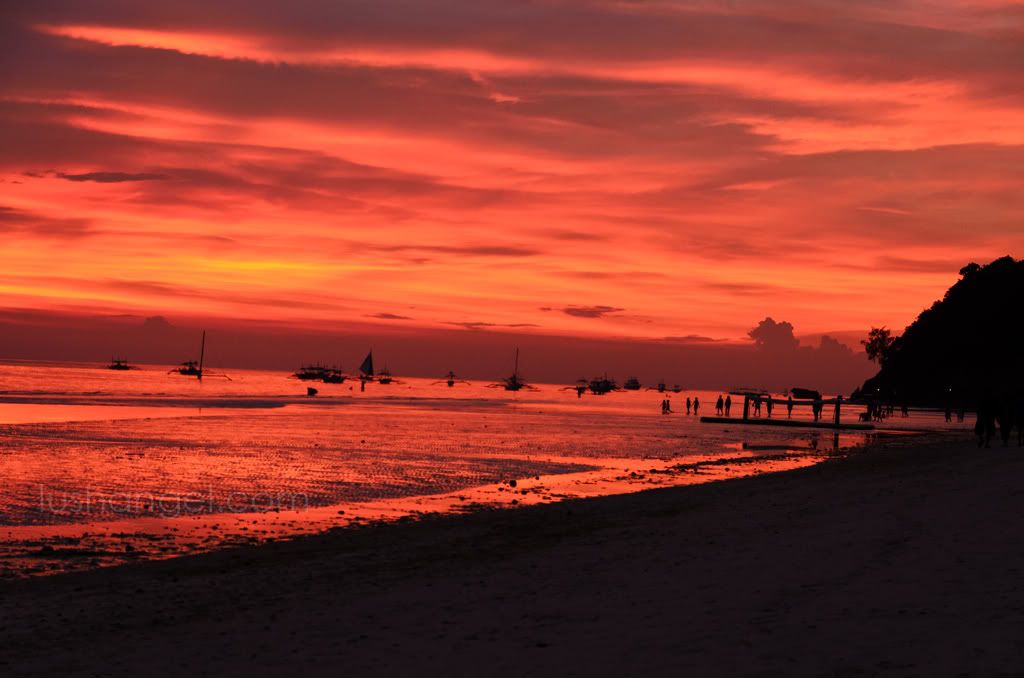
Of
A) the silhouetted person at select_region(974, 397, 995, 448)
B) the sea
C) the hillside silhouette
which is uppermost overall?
the hillside silhouette

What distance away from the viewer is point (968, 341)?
144m

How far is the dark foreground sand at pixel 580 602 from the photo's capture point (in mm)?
8758

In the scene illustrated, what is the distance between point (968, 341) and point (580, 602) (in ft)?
490

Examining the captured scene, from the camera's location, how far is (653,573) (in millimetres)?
13148

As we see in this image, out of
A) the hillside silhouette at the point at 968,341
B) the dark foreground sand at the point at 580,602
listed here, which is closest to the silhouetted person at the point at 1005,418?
the dark foreground sand at the point at 580,602

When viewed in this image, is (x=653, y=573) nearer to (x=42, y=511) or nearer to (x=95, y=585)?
(x=95, y=585)

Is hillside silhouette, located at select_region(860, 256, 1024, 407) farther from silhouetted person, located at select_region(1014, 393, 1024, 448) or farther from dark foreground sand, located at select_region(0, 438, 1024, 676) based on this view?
dark foreground sand, located at select_region(0, 438, 1024, 676)

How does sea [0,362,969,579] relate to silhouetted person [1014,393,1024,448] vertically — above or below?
below

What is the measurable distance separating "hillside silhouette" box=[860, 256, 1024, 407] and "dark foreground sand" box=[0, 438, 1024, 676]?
11978 cm

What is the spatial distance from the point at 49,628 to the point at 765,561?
9.19 meters

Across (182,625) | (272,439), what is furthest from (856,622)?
(272,439)

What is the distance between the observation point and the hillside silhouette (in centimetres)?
13525

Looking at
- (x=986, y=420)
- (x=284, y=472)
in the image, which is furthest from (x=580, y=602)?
(x=986, y=420)

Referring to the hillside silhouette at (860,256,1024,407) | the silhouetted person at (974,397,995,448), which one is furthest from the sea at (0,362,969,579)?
the hillside silhouette at (860,256,1024,407)
